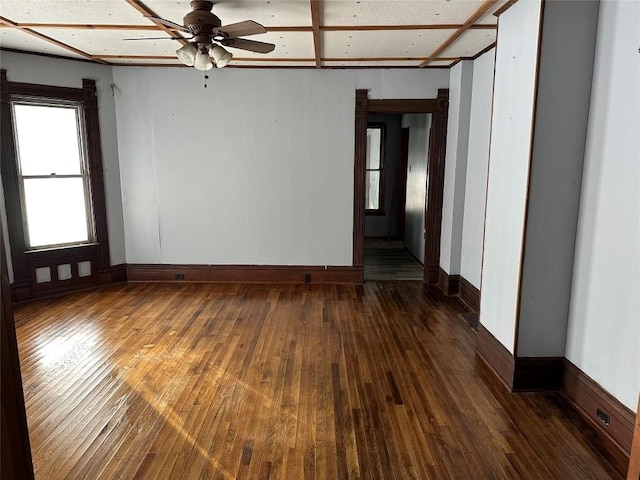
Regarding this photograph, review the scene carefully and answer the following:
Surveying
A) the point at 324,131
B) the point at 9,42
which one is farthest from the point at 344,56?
the point at 9,42

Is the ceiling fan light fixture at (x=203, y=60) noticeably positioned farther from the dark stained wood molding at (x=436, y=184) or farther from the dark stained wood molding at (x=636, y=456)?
the dark stained wood molding at (x=636, y=456)

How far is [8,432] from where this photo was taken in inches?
38.5

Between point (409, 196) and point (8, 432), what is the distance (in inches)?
301

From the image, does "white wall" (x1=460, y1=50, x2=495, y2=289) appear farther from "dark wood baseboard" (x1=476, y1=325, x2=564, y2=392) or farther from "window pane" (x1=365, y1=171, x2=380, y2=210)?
"window pane" (x1=365, y1=171, x2=380, y2=210)

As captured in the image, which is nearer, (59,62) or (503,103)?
(503,103)

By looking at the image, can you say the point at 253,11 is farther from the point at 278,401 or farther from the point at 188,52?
the point at 278,401

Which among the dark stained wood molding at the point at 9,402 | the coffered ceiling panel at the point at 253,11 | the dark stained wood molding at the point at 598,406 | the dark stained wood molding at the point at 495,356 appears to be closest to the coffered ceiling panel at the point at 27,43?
the coffered ceiling panel at the point at 253,11

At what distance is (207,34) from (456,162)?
327cm

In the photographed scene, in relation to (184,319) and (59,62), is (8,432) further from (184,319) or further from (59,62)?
(59,62)

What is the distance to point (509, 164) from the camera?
3.20 meters

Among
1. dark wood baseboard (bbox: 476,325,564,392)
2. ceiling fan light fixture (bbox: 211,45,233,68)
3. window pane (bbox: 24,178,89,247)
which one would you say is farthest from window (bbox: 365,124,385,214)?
dark wood baseboard (bbox: 476,325,564,392)

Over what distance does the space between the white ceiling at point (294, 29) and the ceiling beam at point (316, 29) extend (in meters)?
0.02

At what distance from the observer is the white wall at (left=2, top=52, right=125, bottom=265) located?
484 centimetres

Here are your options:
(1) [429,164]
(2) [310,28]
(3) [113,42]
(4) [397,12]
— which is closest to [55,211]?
(3) [113,42]
